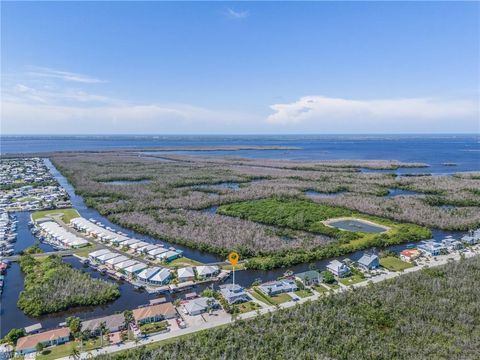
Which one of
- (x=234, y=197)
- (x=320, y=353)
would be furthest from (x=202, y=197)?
(x=320, y=353)

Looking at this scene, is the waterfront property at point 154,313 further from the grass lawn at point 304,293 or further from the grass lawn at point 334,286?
the grass lawn at point 334,286

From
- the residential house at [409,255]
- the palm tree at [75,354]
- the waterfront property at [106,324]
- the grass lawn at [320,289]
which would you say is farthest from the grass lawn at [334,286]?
the palm tree at [75,354]

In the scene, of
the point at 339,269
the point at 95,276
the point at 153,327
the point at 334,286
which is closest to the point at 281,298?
the point at 334,286

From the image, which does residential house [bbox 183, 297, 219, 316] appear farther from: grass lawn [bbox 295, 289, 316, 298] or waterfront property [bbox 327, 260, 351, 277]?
waterfront property [bbox 327, 260, 351, 277]

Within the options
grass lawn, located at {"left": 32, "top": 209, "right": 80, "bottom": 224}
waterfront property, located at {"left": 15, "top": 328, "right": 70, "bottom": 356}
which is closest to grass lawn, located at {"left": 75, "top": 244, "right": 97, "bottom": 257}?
grass lawn, located at {"left": 32, "top": 209, "right": 80, "bottom": 224}

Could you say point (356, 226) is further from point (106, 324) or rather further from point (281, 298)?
point (106, 324)

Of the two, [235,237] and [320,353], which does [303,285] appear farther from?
[235,237]
